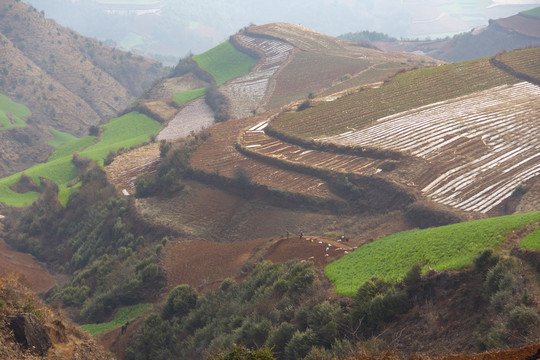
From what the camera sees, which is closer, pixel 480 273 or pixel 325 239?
pixel 480 273

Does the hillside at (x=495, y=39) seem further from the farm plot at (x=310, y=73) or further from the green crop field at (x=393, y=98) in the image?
the green crop field at (x=393, y=98)

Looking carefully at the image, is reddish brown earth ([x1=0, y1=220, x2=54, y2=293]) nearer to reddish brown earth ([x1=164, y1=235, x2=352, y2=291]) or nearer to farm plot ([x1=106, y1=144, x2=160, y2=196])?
farm plot ([x1=106, y1=144, x2=160, y2=196])

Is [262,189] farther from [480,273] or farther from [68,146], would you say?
[68,146]

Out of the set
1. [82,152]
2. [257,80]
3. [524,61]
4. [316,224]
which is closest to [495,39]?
[257,80]

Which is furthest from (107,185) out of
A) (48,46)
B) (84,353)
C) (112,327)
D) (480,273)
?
(48,46)

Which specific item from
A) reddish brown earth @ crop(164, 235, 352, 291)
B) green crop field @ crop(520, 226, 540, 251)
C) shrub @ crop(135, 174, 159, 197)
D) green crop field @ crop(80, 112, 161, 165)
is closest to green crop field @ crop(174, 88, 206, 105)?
green crop field @ crop(80, 112, 161, 165)

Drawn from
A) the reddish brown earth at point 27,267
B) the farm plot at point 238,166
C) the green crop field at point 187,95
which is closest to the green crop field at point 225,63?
the green crop field at point 187,95
